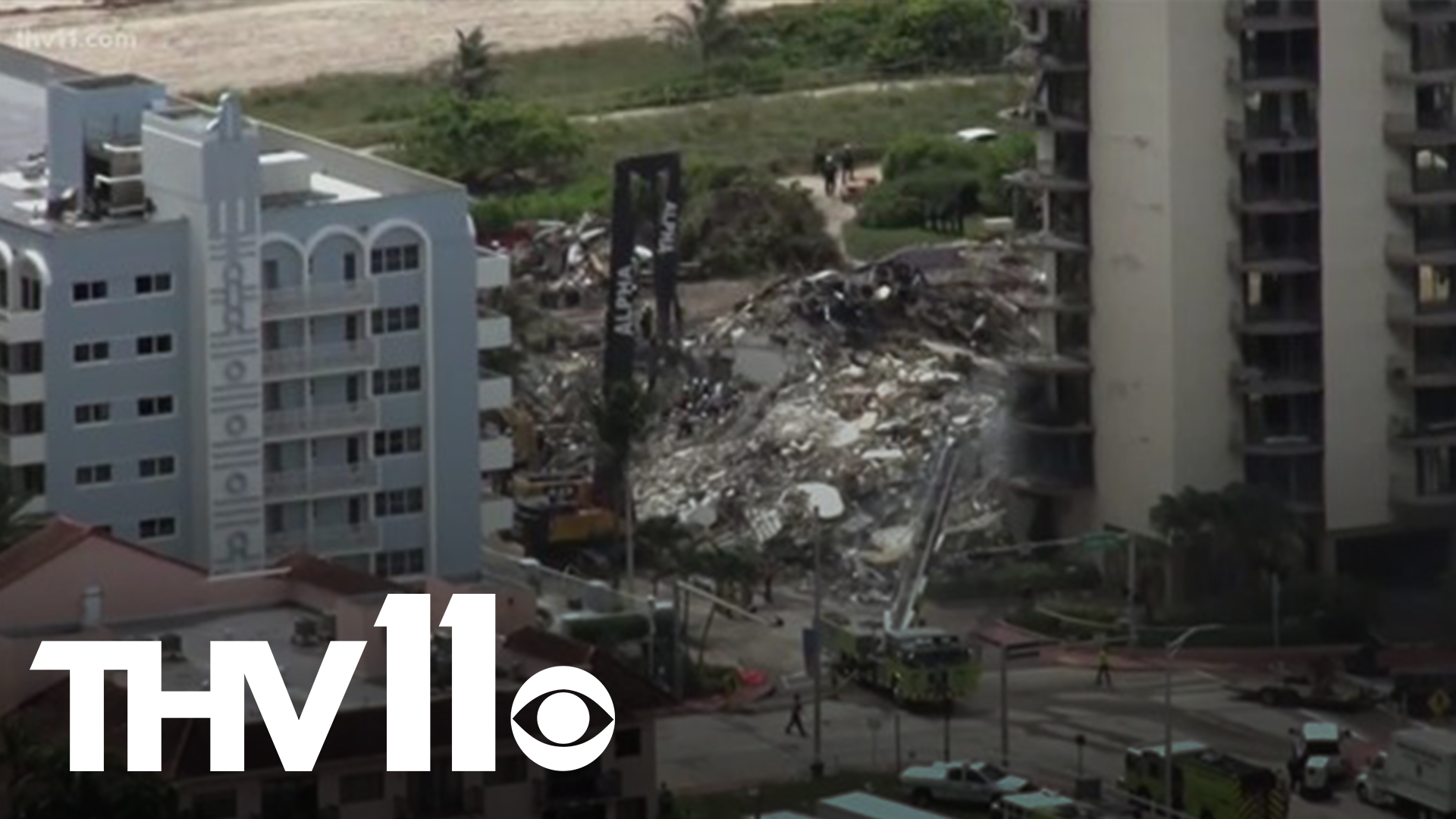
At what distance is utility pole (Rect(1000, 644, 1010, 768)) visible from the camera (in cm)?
6825

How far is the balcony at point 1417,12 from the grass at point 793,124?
27.0 meters

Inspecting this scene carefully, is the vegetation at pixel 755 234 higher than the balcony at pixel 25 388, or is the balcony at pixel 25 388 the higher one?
the vegetation at pixel 755 234

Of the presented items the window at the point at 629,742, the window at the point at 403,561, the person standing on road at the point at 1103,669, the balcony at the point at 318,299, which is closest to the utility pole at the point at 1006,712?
the person standing on road at the point at 1103,669

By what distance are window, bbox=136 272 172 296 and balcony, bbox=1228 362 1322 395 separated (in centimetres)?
1292

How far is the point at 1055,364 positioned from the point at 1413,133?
210 inches

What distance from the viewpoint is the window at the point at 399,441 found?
7369cm

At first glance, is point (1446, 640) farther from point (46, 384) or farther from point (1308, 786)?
point (46, 384)

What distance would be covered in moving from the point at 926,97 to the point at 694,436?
91.6 feet

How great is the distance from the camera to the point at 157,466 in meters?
72.6

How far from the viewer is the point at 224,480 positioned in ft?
238

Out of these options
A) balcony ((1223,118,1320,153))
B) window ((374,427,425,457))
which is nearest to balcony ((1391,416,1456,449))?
balcony ((1223,118,1320,153))

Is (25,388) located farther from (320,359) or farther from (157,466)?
(320,359)

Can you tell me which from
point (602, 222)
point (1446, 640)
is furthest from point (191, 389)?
point (602, 222)

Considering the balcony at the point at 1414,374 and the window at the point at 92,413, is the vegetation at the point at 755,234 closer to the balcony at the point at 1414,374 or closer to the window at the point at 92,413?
the balcony at the point at 1414,374
